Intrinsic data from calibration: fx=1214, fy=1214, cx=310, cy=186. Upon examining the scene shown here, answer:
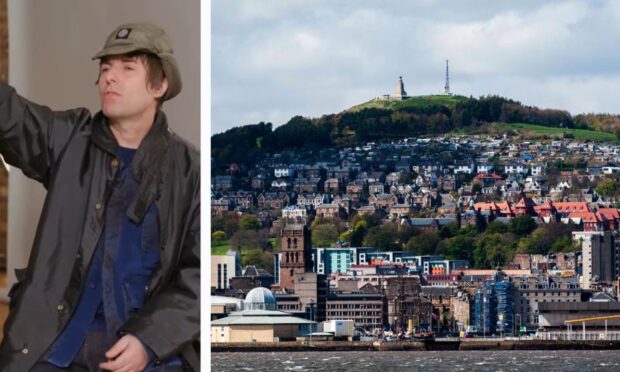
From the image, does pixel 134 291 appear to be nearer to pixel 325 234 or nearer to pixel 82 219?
pixel 82 219

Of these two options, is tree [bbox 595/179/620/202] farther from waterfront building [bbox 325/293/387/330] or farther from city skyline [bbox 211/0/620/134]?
waterfront building [bbox 325/293/387/330]

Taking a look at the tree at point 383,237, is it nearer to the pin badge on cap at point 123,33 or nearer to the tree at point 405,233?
the tree at point 405,233

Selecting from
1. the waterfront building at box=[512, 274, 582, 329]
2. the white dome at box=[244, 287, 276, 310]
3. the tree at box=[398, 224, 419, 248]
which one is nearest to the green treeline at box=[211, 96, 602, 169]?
the tree at box=[398, 224, 419, 248]

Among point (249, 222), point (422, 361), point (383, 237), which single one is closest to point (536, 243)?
point (383, 237)

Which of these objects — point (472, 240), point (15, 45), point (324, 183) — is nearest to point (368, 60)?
point (324, 183)

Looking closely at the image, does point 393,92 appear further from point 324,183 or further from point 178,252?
point 178,252

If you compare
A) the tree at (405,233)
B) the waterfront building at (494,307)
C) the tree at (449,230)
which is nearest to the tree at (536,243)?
the waterfront building at (494,307)
